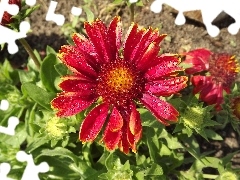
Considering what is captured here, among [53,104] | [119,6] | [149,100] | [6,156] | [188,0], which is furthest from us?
[119,6]

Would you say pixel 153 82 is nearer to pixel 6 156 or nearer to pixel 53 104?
pixel 53 104

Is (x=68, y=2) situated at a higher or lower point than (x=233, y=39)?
higher

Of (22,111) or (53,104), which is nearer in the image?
(53,104)

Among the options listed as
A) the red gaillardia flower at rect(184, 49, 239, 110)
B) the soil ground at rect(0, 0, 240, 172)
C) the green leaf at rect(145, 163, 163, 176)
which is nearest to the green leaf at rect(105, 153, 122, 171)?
the green leaf at rect(145, 163, 163, 176)

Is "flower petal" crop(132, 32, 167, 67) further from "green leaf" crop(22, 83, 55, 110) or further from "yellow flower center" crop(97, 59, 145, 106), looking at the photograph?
"green leaf" crop(22, 83, 55, 110)

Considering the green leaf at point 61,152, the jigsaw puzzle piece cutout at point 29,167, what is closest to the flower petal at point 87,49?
the green leaf at point 61,152

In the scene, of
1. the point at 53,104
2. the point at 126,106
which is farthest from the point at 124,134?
the point at 53,104

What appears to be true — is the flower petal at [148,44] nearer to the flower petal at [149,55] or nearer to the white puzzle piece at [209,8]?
the flower petal at [149,55]

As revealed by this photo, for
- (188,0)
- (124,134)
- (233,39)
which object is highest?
(188,0)
